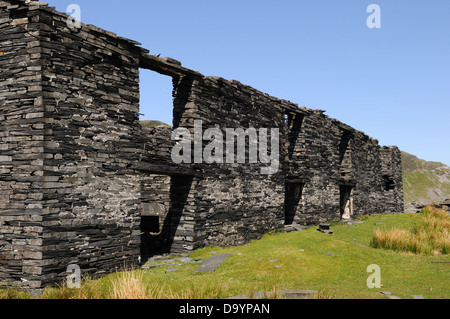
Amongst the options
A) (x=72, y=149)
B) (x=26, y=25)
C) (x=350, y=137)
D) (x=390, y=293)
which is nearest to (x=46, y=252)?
(x=72, y=149)

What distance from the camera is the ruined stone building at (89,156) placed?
24.9 feet

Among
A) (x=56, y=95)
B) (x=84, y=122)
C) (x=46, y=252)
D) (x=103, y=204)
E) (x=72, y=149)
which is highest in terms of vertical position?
(x=56, y=95)

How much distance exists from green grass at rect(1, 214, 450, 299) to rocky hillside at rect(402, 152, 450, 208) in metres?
68.2

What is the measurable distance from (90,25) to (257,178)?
25.8 ft

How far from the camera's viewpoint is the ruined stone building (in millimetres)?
7602
